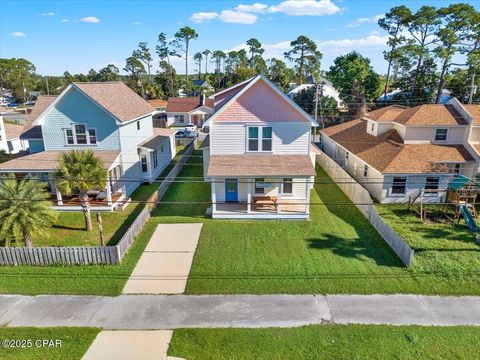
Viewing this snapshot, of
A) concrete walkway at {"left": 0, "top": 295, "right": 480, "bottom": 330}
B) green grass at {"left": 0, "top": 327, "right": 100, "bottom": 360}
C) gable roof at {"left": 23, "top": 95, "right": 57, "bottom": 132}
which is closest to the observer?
green grass at {"left": 0, "top": 327, "right": 100, "bottom": 360}

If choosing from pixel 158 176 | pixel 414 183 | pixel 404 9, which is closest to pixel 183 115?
pixel 158 176

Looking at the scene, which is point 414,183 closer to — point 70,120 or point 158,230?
point 158,230

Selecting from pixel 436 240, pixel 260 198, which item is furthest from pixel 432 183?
pixel 260 198

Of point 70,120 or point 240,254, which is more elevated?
point 70,120

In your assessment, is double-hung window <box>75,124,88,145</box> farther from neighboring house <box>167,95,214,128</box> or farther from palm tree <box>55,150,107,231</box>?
neighboring house <box>167,95,214,128</box>

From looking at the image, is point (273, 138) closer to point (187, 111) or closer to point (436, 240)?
point (436, 240)

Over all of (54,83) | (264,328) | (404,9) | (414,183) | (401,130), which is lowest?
(264,328)

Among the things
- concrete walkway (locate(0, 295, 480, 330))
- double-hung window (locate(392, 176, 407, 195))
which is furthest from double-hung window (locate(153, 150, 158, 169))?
double-hung window (locate(392, 176, 407, 195))
